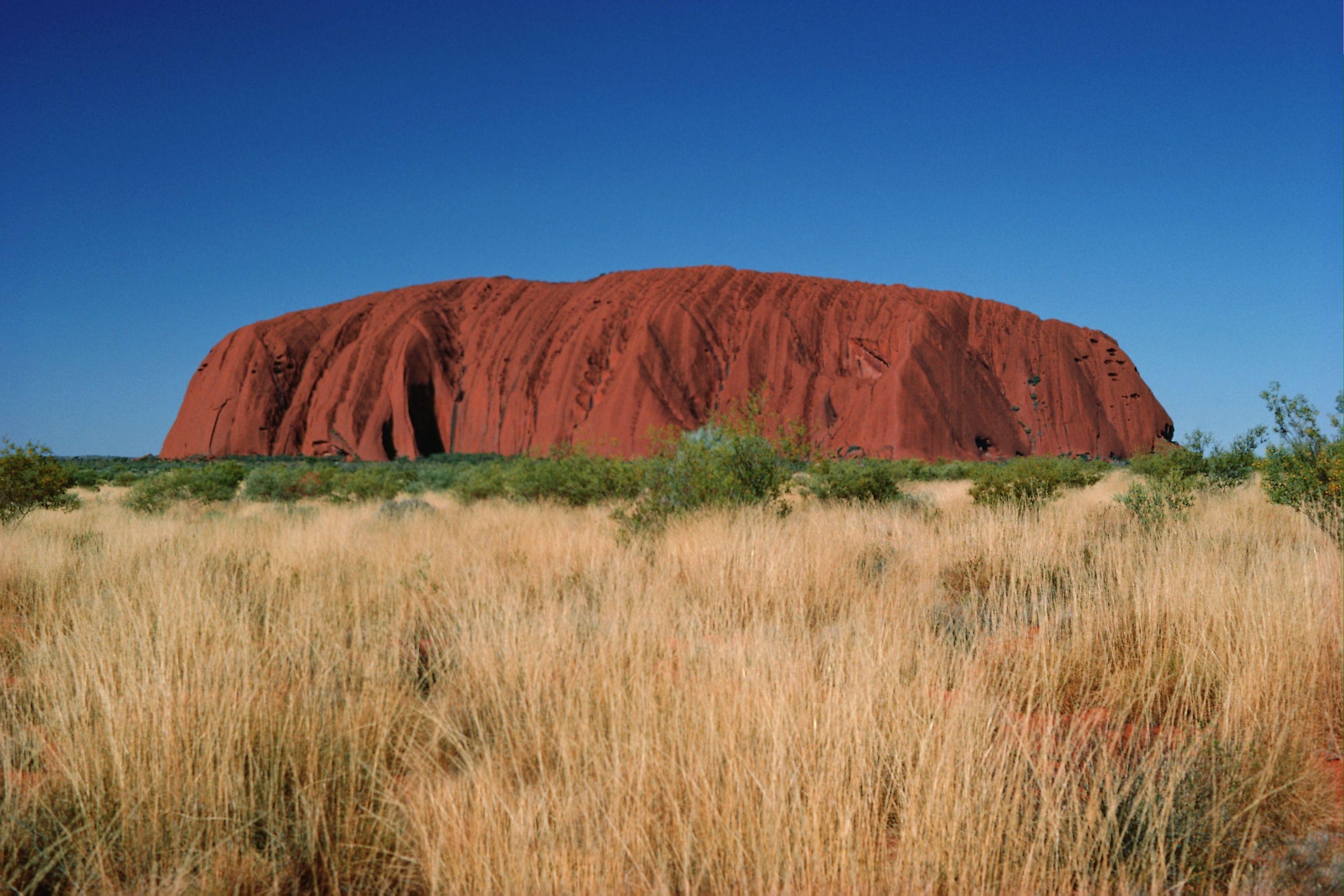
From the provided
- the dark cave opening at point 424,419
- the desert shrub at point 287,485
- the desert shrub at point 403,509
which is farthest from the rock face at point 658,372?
the desert shrub at point 403,509

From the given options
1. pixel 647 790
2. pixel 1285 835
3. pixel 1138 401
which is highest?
pixel 1138 401

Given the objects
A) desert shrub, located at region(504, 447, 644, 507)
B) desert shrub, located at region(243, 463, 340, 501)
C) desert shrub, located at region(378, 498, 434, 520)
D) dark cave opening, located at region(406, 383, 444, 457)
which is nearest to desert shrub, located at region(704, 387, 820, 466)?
desert shrub, located at region(504, 447, 644, 507)

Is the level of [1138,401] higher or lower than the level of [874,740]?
higher

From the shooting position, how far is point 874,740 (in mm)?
2602

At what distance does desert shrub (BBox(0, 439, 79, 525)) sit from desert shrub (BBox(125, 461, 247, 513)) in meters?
2.98

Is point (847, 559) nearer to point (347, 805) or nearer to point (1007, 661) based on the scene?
point (1007, 661)

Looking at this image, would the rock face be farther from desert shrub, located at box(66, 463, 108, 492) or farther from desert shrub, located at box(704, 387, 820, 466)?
desert shrub, located at box(704, 387, 820, 466)

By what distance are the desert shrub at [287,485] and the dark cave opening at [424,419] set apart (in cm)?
3057

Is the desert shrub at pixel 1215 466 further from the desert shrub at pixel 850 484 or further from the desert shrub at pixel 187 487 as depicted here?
the desert shrub at pixel 187 487

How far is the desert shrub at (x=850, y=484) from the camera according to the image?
1365 centimetres

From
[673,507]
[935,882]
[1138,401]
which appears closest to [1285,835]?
[935,882]

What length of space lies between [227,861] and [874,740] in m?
2.16

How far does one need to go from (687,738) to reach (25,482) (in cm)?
1249

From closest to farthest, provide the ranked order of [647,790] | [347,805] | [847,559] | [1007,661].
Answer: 1. [647,790]
2. [347,805]
3. [1007,661]
4. [847,559]
